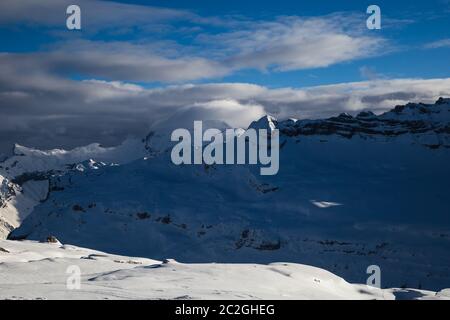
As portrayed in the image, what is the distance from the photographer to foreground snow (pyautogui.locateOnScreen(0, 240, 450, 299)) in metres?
39.5

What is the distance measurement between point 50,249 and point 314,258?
424 feet

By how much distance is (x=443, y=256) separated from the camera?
641ft

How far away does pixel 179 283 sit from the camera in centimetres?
4672

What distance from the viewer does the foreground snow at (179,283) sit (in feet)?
130

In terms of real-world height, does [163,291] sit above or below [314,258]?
above

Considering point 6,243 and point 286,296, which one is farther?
point 6,243
